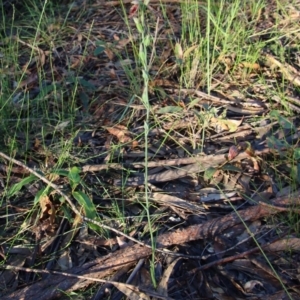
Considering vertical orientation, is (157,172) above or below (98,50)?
below

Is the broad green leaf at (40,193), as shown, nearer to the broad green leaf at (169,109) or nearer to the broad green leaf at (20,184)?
the broad green leaf at (20,184)

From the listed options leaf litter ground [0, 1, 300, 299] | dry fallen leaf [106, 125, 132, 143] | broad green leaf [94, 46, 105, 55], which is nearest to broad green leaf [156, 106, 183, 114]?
leaf litter ground [0, 1, 300, 299]

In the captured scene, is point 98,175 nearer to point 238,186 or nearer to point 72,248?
point 72,248

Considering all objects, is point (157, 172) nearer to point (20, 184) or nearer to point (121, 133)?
point (121, 133)

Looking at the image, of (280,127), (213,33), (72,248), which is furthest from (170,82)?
(72,248)

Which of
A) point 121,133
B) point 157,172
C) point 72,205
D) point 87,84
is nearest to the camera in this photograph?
point 72,205

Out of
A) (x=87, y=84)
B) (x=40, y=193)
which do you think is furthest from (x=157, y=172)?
(x=87, y=84)

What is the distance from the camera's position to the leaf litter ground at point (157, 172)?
5.79 feet

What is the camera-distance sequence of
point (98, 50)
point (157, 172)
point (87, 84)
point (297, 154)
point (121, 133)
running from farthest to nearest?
point (98, 50)
point (87, 84)
point (121, 133)
point (157, 172)
point (297, 154)

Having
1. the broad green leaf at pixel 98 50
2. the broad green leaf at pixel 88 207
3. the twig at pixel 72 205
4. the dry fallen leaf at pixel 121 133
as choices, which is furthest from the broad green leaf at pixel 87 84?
the broad green leaf at pixel 88 207

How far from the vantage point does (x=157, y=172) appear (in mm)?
2096

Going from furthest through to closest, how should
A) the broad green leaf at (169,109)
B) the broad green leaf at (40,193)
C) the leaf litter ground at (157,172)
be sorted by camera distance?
the broad green leaf at (169,109)
the broad green leaf at (40,193)
the leaf litter ground at (157,172)

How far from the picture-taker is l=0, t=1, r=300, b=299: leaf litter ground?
176 centimetres

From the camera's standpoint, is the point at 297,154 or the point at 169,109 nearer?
the point at 297,154
